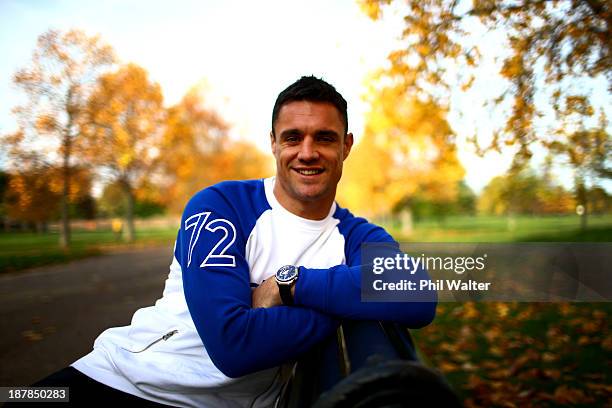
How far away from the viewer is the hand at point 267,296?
63.7 inches

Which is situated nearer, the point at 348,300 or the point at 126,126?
the point at 348,300

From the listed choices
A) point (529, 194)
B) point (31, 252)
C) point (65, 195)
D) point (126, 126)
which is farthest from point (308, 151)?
point (126, 126)

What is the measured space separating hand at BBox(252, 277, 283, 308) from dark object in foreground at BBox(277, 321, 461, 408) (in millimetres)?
257

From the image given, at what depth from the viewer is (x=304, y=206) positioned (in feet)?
6.86

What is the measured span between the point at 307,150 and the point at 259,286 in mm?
770

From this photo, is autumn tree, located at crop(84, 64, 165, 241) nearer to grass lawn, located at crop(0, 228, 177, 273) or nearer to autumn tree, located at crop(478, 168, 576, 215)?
grass lawn, located at crop(0, 228, 177, 273)

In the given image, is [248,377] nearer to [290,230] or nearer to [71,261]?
[290,230]

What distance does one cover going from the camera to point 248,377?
1710 millimetres

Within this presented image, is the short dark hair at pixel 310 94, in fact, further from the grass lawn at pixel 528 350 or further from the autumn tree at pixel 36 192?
the autumn tree at pixel 36 192

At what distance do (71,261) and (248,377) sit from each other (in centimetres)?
1259

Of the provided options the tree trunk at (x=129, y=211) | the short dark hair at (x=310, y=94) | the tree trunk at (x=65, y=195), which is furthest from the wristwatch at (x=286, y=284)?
the tree trunk at (x=129, y=211)

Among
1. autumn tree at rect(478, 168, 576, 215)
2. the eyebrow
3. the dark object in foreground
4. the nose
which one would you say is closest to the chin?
the nose

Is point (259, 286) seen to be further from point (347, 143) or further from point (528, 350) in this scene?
point (528, 350)

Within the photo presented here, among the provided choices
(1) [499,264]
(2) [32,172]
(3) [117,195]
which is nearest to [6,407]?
(1) [499,264]
